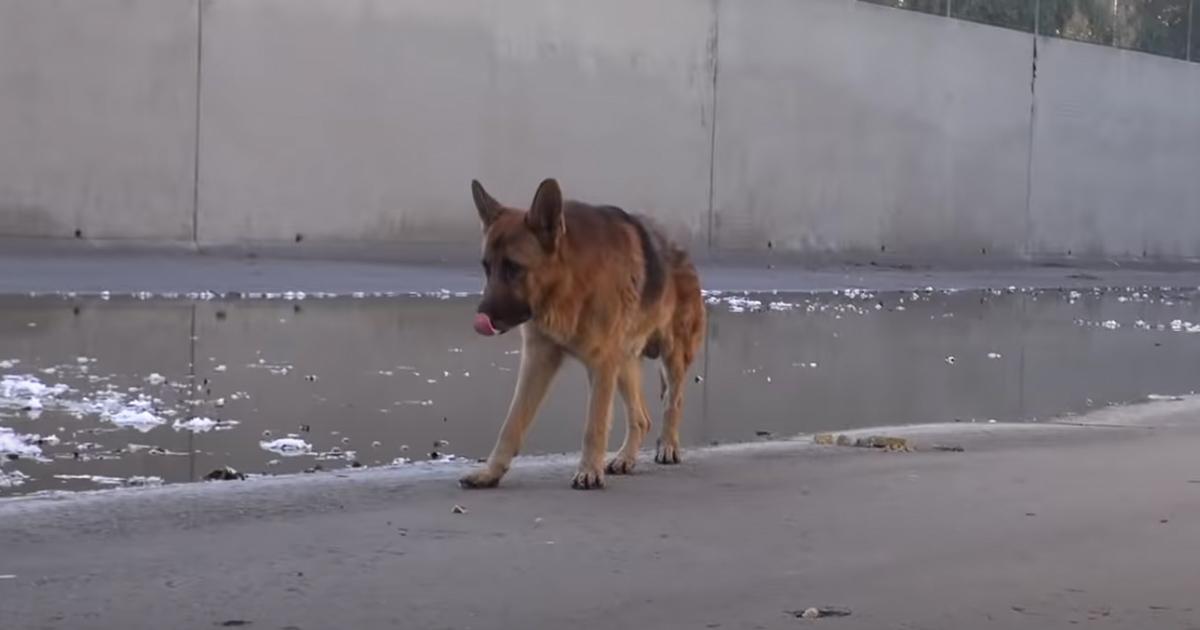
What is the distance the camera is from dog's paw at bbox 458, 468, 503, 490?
7.92m

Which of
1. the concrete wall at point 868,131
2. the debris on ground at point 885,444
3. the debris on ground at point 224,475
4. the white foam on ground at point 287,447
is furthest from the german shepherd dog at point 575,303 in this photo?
the concrete wall at point 868,131

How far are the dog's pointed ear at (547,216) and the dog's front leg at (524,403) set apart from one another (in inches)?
18.1

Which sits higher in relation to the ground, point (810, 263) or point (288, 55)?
point (288, 55)

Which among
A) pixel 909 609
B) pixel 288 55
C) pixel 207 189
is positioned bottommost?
pixel 909 609

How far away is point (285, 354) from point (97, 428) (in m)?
3.81

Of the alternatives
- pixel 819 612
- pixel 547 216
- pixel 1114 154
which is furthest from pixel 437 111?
pixel 819 612

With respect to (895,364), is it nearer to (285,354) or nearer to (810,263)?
(285,354)

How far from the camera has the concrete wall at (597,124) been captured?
73.2 ft

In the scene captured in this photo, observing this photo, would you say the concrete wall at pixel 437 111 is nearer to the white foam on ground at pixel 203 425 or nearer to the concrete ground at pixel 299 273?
the concrete ground at pixel 299 273

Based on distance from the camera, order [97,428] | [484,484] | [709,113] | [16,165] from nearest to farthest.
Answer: [484,484]
[97,428]
[16,165]
[709,113]

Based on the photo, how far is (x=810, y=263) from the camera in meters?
30.1

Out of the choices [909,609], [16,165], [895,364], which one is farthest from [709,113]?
[909,609]

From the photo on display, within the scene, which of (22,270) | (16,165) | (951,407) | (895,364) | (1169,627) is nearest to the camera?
(1169,627)

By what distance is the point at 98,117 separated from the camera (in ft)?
72.9
